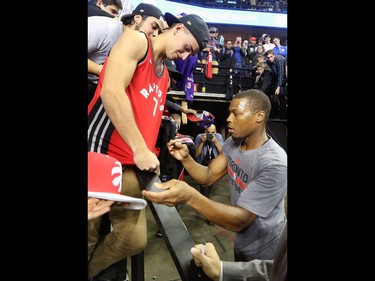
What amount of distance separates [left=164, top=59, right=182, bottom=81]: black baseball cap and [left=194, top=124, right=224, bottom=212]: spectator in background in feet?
0.46

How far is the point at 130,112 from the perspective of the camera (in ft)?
1.81

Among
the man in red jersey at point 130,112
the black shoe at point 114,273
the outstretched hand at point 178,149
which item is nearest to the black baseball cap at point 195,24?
the man in red jersey at point 130,112

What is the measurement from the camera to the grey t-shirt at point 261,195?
0.58 metres

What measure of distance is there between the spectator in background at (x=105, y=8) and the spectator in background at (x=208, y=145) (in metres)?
0.32

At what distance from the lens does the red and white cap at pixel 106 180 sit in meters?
0.51

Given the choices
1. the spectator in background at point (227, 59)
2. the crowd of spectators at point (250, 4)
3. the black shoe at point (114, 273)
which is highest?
the crowd of spectators at point (250, 4)

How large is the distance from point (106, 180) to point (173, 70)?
282 millimetres

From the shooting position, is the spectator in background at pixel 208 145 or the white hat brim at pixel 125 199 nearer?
the white hat brim at pixel 125 199

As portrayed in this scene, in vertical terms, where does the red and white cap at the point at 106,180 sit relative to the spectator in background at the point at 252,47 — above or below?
below

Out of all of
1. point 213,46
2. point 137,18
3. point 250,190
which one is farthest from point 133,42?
point 250,190

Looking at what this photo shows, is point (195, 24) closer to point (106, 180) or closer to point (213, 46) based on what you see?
point (213, 46)

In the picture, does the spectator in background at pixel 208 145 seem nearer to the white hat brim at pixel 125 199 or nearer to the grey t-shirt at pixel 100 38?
the white hat brim at pixel 125 199
